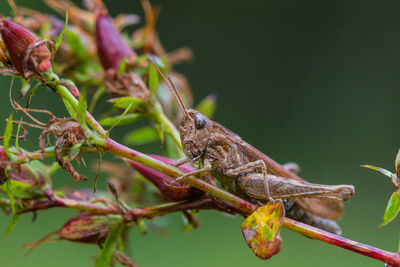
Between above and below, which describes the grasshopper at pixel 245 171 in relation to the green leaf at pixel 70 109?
below

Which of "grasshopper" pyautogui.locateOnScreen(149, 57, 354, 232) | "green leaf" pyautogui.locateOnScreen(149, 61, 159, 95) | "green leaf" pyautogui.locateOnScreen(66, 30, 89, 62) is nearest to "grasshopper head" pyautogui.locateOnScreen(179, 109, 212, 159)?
→ "grasshopper" pyautogui.locateOnScreen(149, 57, 354, 232)

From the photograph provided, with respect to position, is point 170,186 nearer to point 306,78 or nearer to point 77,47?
point 77,47

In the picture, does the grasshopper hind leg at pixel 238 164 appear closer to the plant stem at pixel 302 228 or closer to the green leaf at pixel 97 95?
the plant stem at pixel 302 228

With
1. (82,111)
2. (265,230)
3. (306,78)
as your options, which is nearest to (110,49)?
(82,111)

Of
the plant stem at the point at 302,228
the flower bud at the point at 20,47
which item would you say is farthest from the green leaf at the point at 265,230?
the flower bud at the point at 20,47

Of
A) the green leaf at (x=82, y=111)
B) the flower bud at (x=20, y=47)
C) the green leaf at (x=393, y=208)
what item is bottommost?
the green leaf at (x=393, y=208)

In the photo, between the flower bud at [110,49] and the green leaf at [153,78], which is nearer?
the green leaf at [153,78]

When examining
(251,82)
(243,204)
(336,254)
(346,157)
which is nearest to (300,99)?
(251,82)
